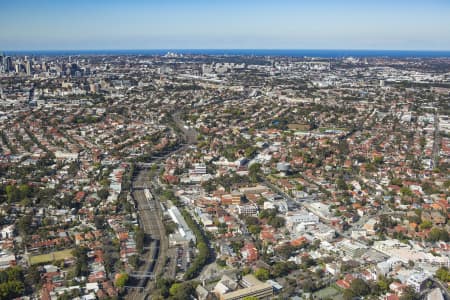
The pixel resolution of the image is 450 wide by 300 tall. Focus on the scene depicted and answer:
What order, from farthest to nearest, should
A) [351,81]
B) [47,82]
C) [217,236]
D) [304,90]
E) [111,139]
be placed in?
[351,81], [47,82], [304,90], [111,139], [217,236]

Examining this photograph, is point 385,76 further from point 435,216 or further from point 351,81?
point 435,216

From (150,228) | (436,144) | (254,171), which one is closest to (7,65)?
(254,171)

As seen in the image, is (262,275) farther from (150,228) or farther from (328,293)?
(150,228)

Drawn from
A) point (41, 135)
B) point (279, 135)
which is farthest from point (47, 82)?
point (279, 135)

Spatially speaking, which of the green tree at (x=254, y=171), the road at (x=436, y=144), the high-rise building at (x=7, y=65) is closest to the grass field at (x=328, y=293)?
the green tree at (x=254, y=171)

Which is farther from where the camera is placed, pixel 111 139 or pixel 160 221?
pixel 111 139

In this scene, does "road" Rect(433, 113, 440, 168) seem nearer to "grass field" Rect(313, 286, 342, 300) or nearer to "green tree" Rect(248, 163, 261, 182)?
"green tree" Rect(248, 163, 261, 182)

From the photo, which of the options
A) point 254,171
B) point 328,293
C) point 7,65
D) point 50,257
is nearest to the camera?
point 328,293

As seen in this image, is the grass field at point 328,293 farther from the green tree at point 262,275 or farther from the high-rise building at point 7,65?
the high-rise building at point 7,65
